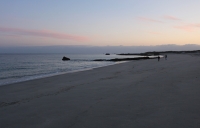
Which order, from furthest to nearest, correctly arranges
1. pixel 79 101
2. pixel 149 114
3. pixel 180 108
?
pixel 79 101, pixel 180 108, pixel 149 114

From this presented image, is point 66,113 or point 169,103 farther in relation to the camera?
point 169,103

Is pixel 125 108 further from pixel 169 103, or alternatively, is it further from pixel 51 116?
pixel 51 116

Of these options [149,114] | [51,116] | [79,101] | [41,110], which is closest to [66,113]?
[51,116]

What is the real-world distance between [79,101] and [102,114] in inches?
87.0

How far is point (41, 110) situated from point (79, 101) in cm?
172

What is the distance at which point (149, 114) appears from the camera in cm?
589

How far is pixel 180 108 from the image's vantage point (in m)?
6.31

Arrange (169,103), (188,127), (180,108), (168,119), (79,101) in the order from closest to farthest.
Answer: (188,127), (168,119), (180,108), (169,103), (79,101)

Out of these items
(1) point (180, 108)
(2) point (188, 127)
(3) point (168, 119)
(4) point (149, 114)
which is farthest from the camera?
(1) point (180, 108)

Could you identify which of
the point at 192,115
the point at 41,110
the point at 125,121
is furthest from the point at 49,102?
the point at 192,115

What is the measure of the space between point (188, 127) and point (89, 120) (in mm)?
2719

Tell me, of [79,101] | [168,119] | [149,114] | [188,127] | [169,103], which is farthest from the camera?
[79,101]

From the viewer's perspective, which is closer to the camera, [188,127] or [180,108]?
[188,127]

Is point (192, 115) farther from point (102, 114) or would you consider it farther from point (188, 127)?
point (102, 114)
